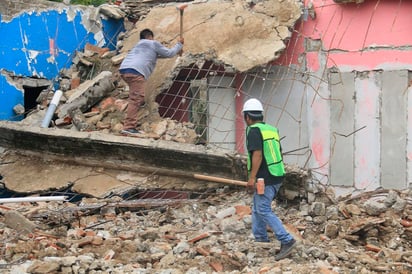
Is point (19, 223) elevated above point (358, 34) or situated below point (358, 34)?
below

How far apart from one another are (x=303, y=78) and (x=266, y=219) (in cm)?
370

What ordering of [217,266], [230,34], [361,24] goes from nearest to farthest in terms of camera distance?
[217,266] → [361,24] → [230,34]

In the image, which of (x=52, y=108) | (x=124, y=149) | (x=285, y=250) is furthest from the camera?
(x=52, y=108)

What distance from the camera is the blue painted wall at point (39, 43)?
9031 mm

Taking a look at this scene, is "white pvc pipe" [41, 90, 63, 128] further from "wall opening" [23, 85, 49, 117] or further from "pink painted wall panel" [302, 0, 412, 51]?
"pink painted wall panel" [302, 0, 412, 51]

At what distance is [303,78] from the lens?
8.98 m

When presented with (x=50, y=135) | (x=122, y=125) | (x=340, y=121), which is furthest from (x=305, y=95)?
(x=50, y=135)

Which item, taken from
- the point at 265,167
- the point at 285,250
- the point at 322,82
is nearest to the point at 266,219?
the point at 285,250

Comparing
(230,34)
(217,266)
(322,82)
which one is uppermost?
(230,34)

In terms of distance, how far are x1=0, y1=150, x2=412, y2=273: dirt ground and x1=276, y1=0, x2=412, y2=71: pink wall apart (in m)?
2.03

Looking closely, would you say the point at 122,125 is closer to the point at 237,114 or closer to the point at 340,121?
the point at 237,114

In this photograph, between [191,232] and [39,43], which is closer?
[191,232]

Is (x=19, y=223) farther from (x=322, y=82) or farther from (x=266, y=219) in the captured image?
(x=322, y=82)

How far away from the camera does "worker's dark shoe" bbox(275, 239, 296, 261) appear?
5.67 m
